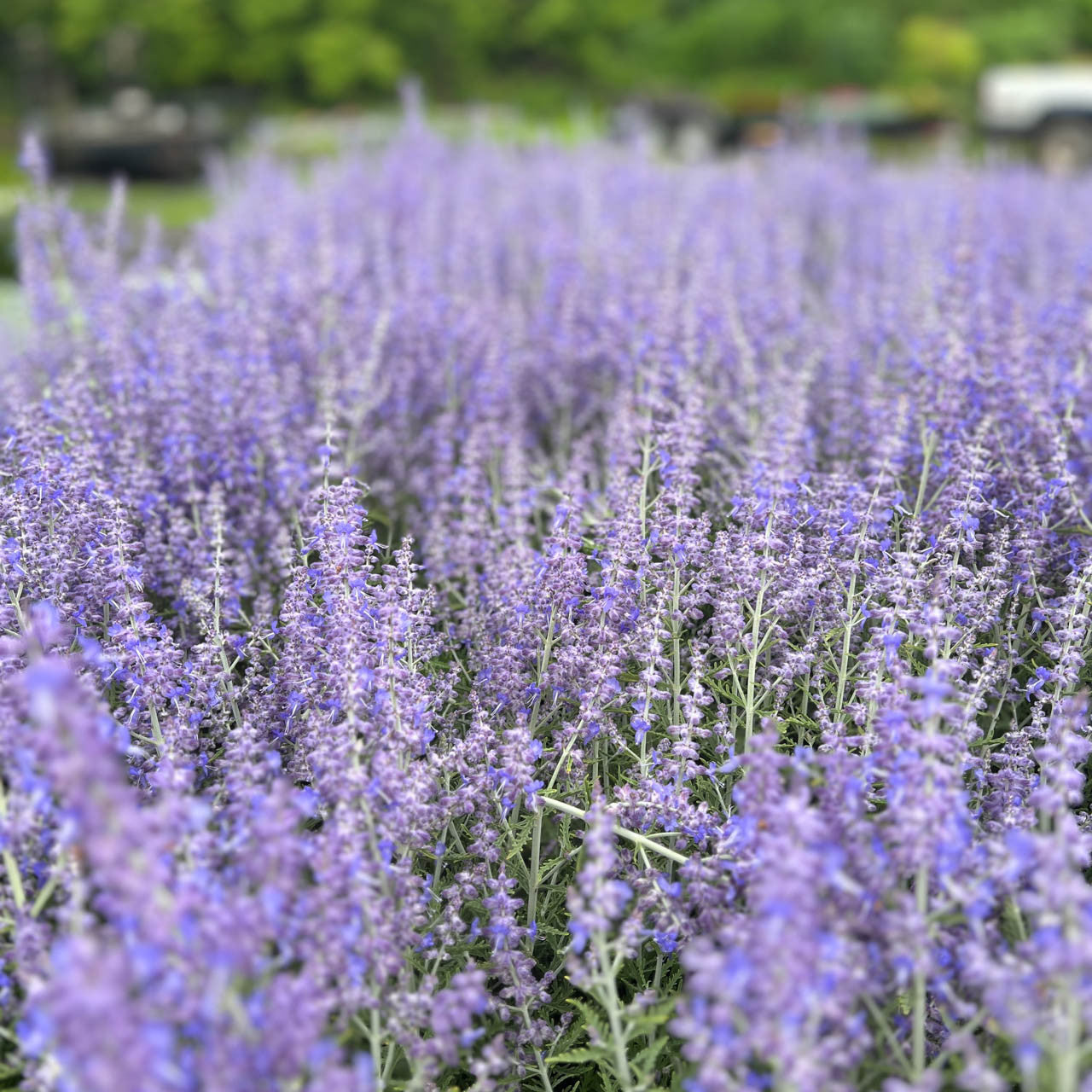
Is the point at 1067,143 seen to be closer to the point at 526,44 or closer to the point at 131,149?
the point at 131,149

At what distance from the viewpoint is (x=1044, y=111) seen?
2125cm

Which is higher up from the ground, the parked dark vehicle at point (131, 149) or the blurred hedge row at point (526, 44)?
the blurred hedge row at point (526, 44)

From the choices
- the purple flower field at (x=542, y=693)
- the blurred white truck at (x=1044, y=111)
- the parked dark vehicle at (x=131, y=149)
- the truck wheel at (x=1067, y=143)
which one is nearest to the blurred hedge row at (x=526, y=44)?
the blurred white truck at (x=1044, y=111)

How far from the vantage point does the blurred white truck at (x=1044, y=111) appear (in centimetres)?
1944

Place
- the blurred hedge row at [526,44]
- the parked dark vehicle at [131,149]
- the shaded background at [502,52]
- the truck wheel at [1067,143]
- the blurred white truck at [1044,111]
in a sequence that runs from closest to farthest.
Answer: the truck wheel at [1067,143] → the blurred white truck at [1044,111] → the parked dark vehicle at [131,149] → the shaded background at [502,52] → the blurred hedge row at [526,44]

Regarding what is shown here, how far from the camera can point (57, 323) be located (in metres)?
5.46

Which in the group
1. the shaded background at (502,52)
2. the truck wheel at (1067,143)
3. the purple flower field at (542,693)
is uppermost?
the shaded background at (502,52)

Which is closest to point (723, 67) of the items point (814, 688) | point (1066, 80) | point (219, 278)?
point (1066, 80)

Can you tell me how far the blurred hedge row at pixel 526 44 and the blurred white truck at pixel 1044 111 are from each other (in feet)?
24.2

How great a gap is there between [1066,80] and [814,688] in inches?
973

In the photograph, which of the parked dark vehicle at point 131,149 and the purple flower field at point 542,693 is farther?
the parked dark vehicle at point 131,149

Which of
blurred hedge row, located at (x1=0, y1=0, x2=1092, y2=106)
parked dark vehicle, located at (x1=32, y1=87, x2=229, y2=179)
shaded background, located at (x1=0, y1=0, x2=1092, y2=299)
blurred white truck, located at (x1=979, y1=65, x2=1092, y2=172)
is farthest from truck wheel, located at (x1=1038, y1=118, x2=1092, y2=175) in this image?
parked dark vehicle, located at (x1=32, y1=87, x2=229, y2=179)

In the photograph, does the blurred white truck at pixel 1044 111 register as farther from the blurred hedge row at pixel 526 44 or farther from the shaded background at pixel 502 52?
the blurred hedge row at pixel 526 44

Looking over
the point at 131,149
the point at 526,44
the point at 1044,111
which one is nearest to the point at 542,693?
Result: the point at 131,149
